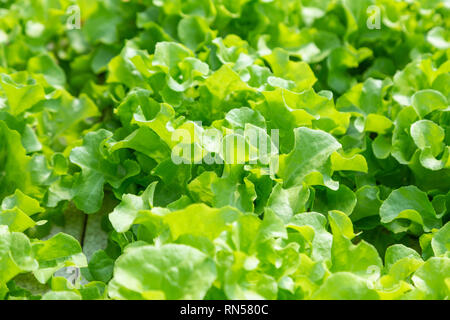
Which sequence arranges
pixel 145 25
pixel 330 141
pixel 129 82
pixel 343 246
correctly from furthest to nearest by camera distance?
pixel 145 25 < pixel 129 82 < pixel 330 141 < pixel 343 246

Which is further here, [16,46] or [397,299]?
[16,46]

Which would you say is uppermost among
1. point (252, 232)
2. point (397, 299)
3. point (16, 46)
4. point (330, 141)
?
point (16, 46)

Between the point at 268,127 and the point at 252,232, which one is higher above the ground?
the point at 268,127

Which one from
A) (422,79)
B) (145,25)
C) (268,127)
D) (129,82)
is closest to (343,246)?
(268,127)

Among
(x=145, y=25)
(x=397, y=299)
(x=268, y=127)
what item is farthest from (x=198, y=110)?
(x=397, y=299)

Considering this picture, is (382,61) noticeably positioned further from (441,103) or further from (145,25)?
(145,25)

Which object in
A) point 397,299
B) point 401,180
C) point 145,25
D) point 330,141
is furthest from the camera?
point 145,25
